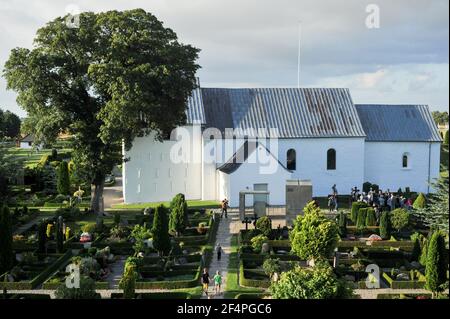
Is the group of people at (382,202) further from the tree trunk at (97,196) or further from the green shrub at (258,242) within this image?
the tree trunk at (97,196)

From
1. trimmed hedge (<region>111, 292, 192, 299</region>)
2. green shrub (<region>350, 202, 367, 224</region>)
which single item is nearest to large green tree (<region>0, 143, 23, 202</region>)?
trimmed hedge (<region>111, 292, 192, 299</region>)

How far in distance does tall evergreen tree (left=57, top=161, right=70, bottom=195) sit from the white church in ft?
21.9

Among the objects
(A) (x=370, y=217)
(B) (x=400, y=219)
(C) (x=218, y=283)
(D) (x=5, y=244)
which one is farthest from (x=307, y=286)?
(A) (x=370, y=217)

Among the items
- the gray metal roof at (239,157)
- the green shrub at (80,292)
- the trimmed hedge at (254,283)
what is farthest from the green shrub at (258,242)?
the gray metal roof at (239,157)

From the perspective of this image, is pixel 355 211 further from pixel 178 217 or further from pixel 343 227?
pixel 178 217

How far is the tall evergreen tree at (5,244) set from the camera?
66.5 ft

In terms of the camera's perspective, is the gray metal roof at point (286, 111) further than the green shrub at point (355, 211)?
Yes

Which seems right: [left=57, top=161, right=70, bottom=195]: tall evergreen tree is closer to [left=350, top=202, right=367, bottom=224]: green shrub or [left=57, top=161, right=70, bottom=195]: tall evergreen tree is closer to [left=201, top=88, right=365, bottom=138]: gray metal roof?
[left=201, top=88, right=365, bottom=138]: gray metal roof

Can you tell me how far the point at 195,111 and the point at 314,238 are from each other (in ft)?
61.3

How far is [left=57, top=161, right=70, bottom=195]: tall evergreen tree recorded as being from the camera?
131 ft

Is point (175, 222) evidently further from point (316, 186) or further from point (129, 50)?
point (316, 186)

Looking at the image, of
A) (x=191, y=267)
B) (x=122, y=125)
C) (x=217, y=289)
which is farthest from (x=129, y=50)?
(x=217, y=289)

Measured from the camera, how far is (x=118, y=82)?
28.8 meters

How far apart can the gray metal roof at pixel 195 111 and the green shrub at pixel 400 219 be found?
1519cm
